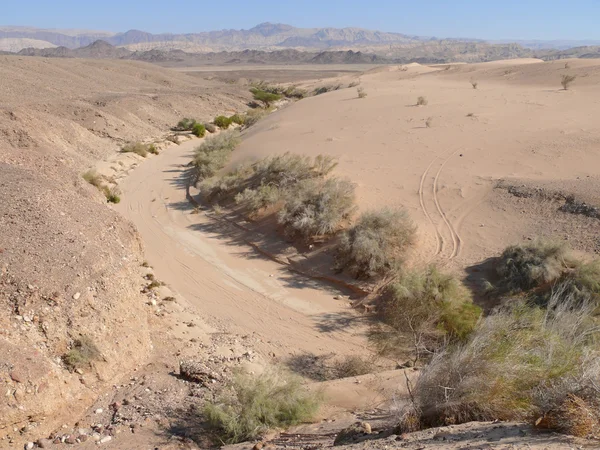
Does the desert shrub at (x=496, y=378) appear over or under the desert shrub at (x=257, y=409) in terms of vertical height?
over

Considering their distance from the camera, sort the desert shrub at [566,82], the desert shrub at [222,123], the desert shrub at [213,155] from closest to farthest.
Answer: the desert shrub at [213,155], the desert shrub at [566,82], the desert shrub at [222,123]

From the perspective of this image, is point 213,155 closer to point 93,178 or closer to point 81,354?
point 93,178

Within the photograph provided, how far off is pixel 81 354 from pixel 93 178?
12171 millimetres

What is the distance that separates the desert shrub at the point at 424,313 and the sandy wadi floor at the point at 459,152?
1.52 metres

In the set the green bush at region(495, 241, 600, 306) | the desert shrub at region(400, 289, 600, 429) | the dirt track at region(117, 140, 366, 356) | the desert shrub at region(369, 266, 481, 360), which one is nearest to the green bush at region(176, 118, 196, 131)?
the dirt track at region(117, 140, 366, 356)

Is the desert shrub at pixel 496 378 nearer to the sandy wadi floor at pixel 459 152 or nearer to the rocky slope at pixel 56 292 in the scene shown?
the rocky slope at pixel 56 292

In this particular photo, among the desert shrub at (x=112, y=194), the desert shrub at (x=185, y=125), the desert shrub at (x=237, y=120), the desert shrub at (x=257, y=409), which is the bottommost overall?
the desert shrub at (x=257, y=409)

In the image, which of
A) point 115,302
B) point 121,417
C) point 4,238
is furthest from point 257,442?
point 4,238

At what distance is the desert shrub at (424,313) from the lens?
9969 mm

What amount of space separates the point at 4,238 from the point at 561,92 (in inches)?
1163

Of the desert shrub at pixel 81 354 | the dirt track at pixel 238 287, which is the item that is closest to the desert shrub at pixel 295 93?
the dirt track at pixel 238 287

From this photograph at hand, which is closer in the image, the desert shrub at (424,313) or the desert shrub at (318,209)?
the desert shrub at (424,313)

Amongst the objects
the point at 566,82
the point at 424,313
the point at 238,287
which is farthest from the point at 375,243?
the point at 566,82

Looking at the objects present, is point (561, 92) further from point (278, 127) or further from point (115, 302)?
point (115, 302)
